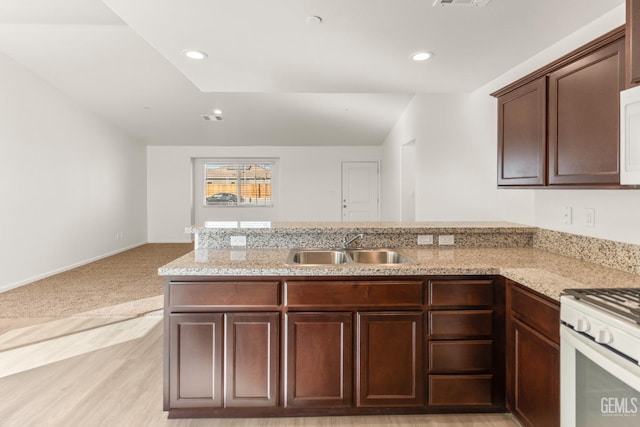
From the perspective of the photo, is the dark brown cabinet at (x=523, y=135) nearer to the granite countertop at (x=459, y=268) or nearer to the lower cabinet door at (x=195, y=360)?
the granite countertop at (x=459, y=268)

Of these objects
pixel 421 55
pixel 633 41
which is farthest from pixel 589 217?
pixel 421 55

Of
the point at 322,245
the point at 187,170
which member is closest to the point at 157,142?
the point at 187,170

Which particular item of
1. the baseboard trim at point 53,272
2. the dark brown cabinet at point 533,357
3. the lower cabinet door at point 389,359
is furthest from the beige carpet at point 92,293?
the dark brown cabinet at point 533,357

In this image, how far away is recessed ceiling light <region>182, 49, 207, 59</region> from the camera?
254cm

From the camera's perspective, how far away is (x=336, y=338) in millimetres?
1972

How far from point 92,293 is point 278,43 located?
3.93m

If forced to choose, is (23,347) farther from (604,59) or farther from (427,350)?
(604,59)

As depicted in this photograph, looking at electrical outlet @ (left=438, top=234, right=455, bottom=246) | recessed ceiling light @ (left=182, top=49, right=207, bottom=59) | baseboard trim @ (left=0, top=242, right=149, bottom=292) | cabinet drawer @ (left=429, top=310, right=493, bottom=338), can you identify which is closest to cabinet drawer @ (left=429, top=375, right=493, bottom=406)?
cabinet drawer @ (left=429, top=310, right=493, bottom=338)

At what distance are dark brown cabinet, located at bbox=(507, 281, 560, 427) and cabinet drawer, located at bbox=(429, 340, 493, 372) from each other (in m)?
0.12

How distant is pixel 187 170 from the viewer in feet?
28.3

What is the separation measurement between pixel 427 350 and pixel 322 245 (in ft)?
3.34

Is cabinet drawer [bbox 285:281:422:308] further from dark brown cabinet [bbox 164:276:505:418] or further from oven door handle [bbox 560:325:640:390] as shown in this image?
oven door handle [bbox 560:325:640:390]

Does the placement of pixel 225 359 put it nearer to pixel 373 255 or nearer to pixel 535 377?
pixel 373 255

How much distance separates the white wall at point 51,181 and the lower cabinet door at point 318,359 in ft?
15.0
